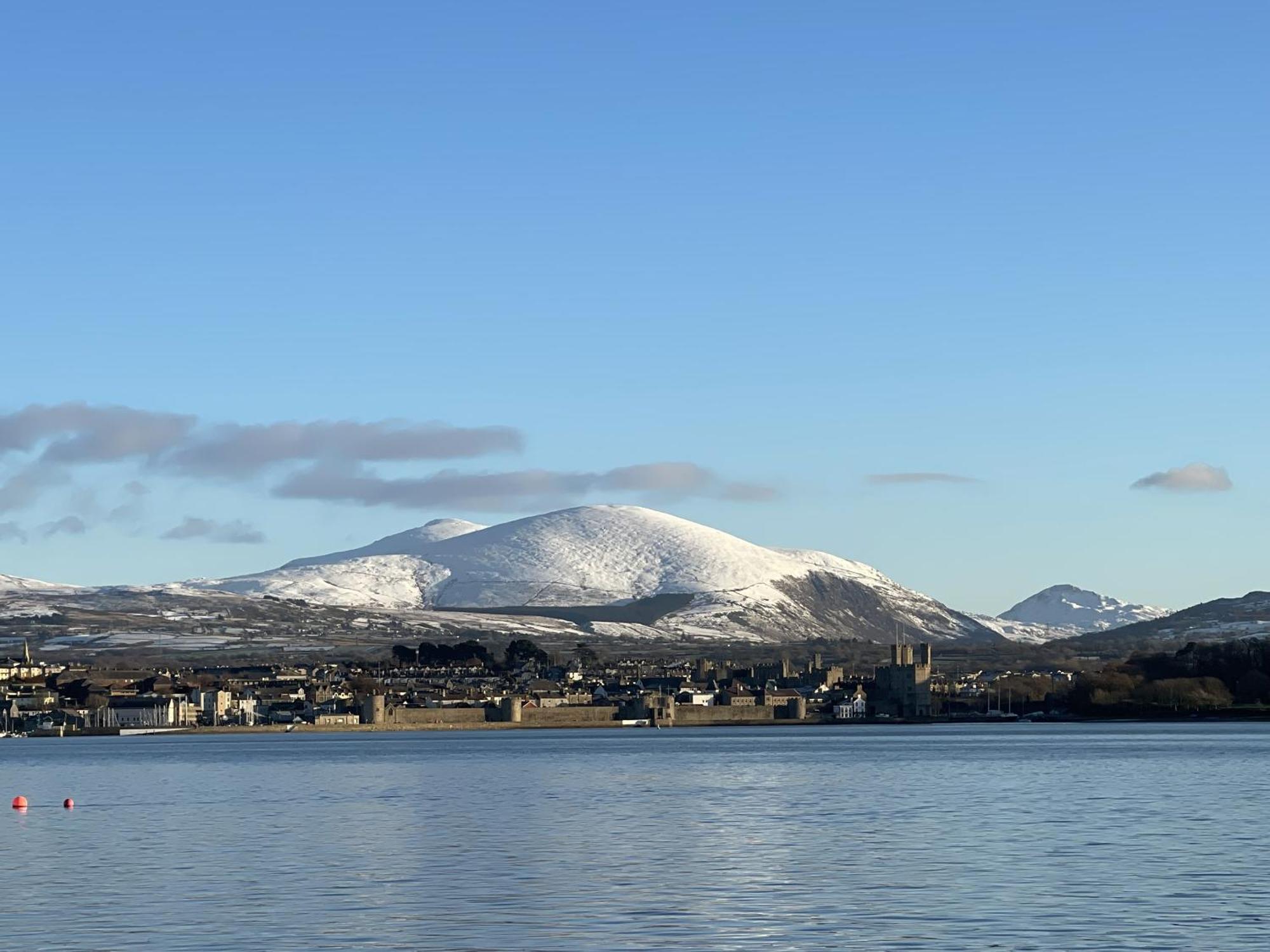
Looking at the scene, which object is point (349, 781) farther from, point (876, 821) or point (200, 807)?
point (876, 821)

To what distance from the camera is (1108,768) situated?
84.8 meters

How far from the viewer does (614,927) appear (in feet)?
106

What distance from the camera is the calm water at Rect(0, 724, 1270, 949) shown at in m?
32.0

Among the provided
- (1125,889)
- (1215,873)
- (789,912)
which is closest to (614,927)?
(789,912)

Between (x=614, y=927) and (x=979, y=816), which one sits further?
(x=979, y=816)

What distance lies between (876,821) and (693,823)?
15.0 ft

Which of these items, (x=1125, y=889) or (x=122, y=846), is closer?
(x=1125, y=889)

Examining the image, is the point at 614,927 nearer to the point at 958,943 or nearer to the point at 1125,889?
the point at 958,943

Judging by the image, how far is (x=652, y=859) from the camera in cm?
4291

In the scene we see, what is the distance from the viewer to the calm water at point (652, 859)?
32.0 metres

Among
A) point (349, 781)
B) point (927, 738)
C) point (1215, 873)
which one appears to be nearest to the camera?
point (1215, 873)

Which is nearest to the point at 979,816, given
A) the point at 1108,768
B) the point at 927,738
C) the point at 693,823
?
the point at 693,823

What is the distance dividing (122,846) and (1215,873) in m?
24.6

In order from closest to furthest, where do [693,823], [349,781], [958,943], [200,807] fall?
[958,943]
[693,823]
[200,807]
[349,781]
